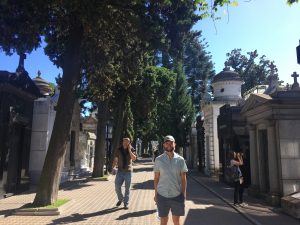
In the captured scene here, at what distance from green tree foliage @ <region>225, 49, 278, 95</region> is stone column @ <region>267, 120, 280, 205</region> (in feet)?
146

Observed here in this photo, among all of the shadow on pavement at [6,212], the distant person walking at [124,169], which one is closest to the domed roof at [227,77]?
the distant person walking at [124,169]

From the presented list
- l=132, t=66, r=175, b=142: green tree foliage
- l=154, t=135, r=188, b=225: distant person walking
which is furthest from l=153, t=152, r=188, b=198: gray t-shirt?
l=132, t=66, r=175, b=142: green tree foliage

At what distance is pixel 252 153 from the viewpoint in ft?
47.8

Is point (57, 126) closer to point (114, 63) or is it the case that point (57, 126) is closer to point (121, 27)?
point (121, 27)

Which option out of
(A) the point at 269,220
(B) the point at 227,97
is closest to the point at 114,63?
(A) the point at 269,220

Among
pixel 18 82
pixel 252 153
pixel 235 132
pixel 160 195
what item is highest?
pixel 18 82

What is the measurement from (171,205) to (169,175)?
49cm

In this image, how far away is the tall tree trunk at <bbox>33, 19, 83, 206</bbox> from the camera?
10125mm

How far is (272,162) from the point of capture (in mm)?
12438

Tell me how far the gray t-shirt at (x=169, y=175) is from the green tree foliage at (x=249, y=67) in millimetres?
51194

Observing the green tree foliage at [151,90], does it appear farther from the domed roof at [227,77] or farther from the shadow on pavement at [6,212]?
the shadow on pavement at [6,212]

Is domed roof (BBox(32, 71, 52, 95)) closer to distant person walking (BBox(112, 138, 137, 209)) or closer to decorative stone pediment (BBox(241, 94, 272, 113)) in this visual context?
decorative stone pediment (BBox(241, 94, 272, 113))

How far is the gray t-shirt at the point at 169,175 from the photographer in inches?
248

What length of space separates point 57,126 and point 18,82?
3886 millimetres
